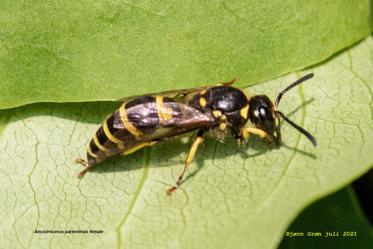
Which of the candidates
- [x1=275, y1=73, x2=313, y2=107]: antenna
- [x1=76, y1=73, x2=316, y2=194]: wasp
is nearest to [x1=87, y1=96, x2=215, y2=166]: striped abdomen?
[x1=76, y1=73, x2=316, y2=194]: wasp

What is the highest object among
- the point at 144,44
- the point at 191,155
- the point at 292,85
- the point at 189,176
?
the point at 144,44

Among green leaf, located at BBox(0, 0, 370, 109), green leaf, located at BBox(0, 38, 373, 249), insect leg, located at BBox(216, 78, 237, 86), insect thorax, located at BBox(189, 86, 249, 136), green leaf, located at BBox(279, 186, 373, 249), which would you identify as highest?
green leaf, located at BBox(0, 0, 370, 109)

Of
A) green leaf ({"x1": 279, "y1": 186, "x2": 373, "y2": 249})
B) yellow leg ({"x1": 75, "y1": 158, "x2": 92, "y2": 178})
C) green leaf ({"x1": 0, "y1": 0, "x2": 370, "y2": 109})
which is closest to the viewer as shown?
green leaf ({"x1": 0, "y1": 0, "x2": 370, "y2": 109})

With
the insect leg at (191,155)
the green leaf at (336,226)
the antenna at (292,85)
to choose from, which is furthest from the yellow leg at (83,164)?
the green leaf at (336,226)

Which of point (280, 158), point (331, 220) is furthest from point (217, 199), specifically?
point (331, 220)

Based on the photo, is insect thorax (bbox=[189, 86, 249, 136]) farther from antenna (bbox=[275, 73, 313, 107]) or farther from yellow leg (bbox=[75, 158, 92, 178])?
yellow leg (bbox=[75, 158, 92, 178])

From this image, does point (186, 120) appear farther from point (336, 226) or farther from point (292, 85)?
point (336, 226)

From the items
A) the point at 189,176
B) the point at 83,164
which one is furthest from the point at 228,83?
the point at 83,164
